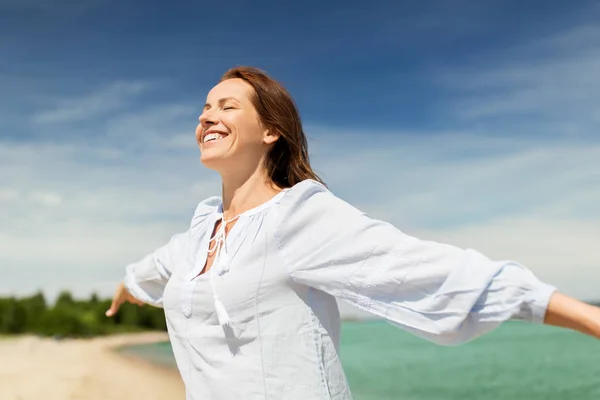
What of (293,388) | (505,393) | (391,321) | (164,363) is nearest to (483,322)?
(391,321)

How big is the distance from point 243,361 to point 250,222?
0.40 metres

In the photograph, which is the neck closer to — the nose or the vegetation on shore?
the nose

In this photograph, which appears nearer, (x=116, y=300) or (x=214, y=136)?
(x=214, y=136)

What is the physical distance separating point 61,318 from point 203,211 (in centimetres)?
1530

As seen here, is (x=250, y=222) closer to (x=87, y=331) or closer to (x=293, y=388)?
(x=293, y=388)

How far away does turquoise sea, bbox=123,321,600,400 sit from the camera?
1504 centimetres

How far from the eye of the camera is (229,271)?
1921 millimetres

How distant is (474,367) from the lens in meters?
19.1

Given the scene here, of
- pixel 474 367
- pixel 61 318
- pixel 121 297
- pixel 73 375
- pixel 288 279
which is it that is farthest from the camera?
pixel 474 367

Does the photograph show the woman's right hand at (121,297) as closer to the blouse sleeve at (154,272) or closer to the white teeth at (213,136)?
the blouse sleeve at (154,272)

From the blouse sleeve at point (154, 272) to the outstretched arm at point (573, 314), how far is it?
52.6 inches

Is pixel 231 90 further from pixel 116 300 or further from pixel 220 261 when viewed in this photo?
pixel 116 300

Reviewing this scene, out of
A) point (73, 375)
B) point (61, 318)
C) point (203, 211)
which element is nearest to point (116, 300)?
point (203, 211)

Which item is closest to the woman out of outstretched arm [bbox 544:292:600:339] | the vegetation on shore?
outstretched arm [bbox 544:292:600:339]
